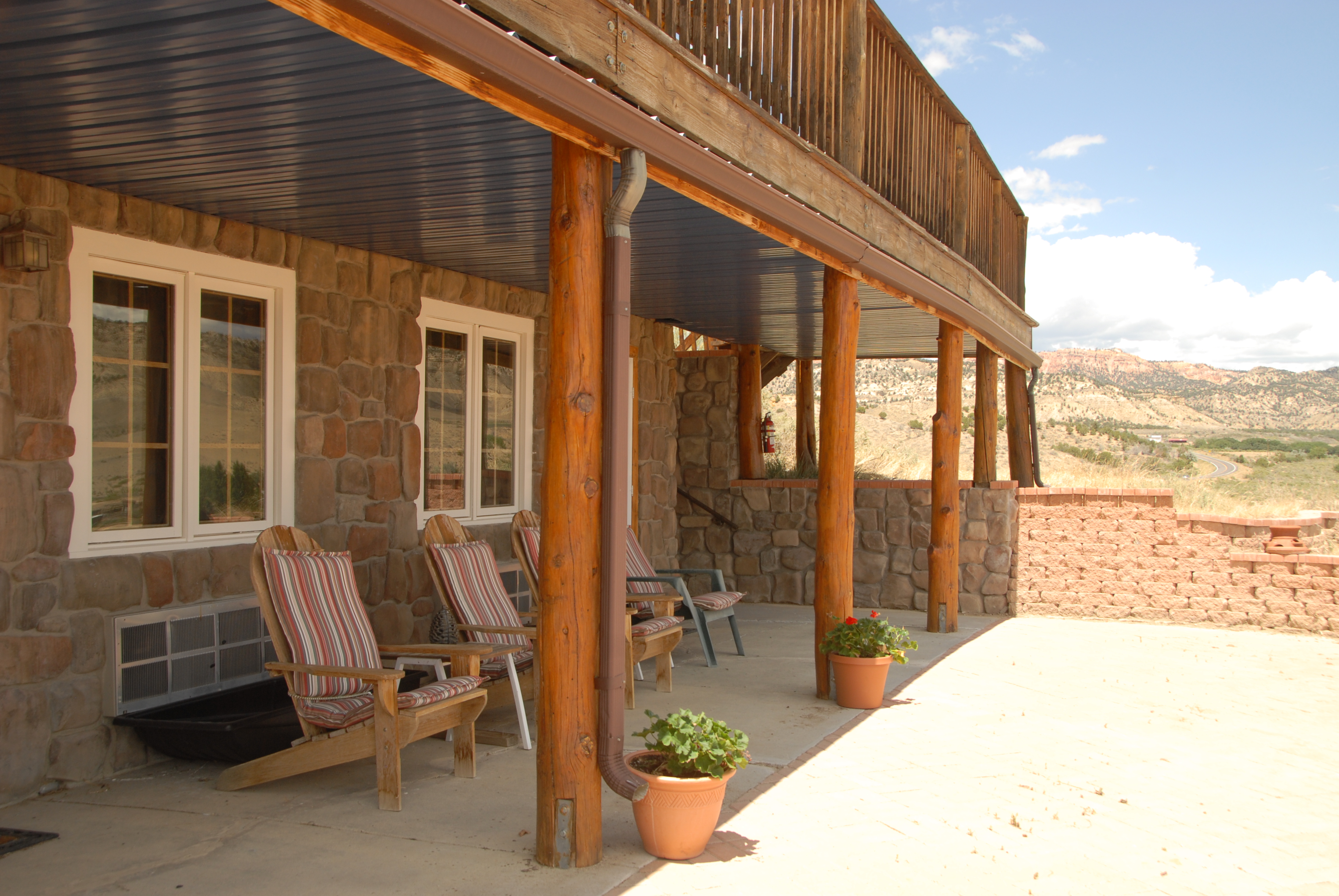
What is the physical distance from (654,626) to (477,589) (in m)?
1.00

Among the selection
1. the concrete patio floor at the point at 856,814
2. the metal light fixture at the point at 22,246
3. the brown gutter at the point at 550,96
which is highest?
the brown gutter at the point at 550,96

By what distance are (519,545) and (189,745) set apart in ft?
7.07

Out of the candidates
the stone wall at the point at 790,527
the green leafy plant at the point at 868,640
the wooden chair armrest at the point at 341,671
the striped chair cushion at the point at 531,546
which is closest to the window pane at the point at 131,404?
the wooden chair armrest at the point at 341,671

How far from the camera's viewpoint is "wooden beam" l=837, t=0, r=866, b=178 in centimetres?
555

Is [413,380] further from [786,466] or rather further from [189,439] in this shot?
[786,466]

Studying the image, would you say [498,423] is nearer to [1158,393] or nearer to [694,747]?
[694,747]

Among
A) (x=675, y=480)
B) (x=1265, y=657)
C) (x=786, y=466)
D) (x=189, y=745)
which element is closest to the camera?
(x=189, y=745)

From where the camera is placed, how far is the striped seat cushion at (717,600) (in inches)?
254

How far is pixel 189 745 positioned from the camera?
13.3 feet

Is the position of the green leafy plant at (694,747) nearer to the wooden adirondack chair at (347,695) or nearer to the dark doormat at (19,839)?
the wooden adirondack chair at (347,695)

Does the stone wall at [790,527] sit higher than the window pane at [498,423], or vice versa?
the window pane at [498,423]

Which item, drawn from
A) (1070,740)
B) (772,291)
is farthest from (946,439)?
(1070,740)

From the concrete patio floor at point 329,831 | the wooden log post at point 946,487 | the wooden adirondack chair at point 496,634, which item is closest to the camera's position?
the concrete patio floor at point 329,831

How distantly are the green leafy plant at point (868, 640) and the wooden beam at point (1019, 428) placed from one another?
5189 millimetres
